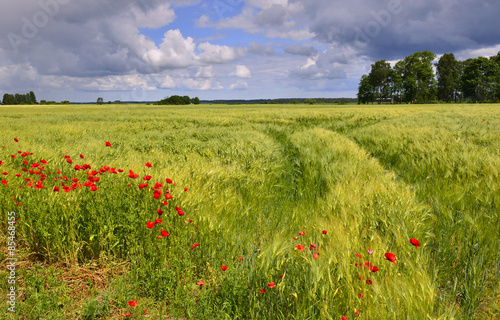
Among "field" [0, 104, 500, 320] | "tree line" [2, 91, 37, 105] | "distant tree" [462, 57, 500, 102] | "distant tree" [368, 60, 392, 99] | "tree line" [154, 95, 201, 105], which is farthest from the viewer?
"tree line" [2, 91, 37, 105]

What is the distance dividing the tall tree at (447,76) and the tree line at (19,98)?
16205 centimetres

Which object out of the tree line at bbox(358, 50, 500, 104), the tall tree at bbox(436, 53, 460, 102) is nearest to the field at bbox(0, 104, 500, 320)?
the tree line at bbox(358, 50, 500, 104)

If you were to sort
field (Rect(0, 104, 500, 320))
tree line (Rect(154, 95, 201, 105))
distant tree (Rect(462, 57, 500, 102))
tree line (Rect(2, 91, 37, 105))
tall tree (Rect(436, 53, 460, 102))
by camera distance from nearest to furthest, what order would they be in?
field (Rect(0, 104, 500, 320)), distant tree (Rect(462, 57, 500, 102)), tall tree (Rect(436, 53, 460, 102)), tree line (Rect(154, 95, 201, 105)), tree line (Rect(2, 91, 37, 105))

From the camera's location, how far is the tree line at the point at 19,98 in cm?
11525

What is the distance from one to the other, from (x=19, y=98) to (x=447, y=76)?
17107 centimetres

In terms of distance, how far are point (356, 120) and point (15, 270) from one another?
19.5 meters

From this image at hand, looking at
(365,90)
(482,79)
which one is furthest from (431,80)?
(365,90)

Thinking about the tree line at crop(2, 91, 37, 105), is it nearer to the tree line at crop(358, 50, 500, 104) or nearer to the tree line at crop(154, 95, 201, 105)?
the tree line at crop(154, 95, 201, 105)

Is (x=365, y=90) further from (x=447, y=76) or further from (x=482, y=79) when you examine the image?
(x=482, y=79)

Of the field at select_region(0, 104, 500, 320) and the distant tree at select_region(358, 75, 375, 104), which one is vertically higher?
the distant tree at select_region(358, 75, 375, 104)

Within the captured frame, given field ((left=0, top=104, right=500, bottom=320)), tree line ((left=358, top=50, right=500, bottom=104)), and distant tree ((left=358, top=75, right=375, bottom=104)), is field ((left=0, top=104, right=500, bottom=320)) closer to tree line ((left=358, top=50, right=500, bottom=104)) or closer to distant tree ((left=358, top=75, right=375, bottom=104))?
tree line ((left=358, top=50, right=500, bottom=104))

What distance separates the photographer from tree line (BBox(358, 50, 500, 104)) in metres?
63.2

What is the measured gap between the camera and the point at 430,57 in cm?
7138

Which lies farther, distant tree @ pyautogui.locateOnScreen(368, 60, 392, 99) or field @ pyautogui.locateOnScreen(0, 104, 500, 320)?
distant tree @ pyautogui.locateOnScreen(368, 60, 392, 99)
